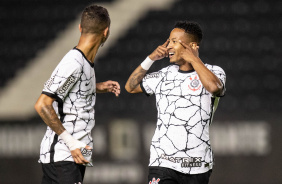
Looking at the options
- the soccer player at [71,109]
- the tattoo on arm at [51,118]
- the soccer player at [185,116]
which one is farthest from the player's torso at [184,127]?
the tattoo on arm at [51,118]

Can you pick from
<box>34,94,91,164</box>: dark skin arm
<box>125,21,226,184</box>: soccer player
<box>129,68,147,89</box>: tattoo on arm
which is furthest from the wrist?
<box>34,94,91,164</box>: dark skin arm

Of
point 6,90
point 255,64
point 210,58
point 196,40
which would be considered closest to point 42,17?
point 6,90

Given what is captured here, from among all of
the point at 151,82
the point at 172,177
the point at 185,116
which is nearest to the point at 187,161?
the point at 172,177

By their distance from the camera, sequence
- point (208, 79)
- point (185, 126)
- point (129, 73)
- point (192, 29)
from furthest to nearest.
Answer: point (129, 73), point (192, 29), point (185, 126), point (208, 79)

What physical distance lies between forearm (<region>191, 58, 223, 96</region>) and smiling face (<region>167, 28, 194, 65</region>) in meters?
0.19

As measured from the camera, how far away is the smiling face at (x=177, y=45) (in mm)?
3795

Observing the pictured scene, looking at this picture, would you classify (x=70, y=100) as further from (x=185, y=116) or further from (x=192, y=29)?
(x=192, y=29)

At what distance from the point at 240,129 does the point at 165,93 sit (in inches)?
118

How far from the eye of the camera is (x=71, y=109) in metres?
3.42

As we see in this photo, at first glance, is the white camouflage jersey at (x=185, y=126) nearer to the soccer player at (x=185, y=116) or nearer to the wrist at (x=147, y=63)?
the soccer player at (x=185, y=116)

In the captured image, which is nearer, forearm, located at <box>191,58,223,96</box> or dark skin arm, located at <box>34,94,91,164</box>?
dark skin arm, located at <box>34,94,91,164</box>

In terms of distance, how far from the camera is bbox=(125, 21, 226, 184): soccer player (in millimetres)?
3695

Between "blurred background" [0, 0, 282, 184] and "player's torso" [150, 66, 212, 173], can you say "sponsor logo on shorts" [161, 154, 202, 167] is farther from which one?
"blurred background" [0, 0, 282, 184]

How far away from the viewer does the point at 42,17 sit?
7367mm
